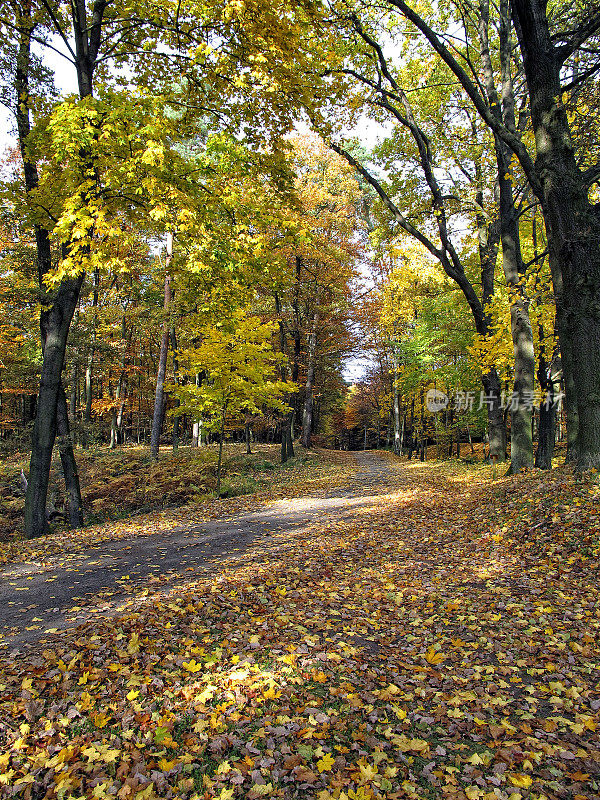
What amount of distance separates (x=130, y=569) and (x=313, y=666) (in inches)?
138

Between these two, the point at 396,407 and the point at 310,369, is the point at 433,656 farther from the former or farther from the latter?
the point at 396,407

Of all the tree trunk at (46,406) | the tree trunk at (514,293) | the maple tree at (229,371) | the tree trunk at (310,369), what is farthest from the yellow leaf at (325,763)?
the tree trunk at (310,369)

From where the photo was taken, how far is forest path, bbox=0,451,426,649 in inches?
177

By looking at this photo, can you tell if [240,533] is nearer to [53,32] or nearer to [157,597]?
[157,597]

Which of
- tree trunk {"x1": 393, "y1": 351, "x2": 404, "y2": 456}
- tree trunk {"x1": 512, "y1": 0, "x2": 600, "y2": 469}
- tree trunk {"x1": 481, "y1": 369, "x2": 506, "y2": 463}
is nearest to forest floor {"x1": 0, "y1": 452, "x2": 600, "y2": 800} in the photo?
tree trunk {"x1": 512, "y1": 0, "x2": 600, "y2": 469}

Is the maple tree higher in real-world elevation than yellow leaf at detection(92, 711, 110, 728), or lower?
higher

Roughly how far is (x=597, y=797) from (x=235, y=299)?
835 centimetres

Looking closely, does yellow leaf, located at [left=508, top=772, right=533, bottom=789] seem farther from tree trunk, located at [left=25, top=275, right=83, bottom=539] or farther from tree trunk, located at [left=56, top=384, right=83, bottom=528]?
tree trunk, located at [left=56, top=384, right=83, bottom=528]

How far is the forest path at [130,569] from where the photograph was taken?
177 inches

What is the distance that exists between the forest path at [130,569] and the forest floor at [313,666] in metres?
0.04

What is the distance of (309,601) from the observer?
16.8ft

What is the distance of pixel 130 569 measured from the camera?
6090mm

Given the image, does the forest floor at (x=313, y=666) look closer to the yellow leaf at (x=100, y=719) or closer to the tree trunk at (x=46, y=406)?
the yellow leaf at (x=100, y=719)

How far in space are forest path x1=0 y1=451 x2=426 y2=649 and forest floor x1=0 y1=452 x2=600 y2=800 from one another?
4 centimetres
